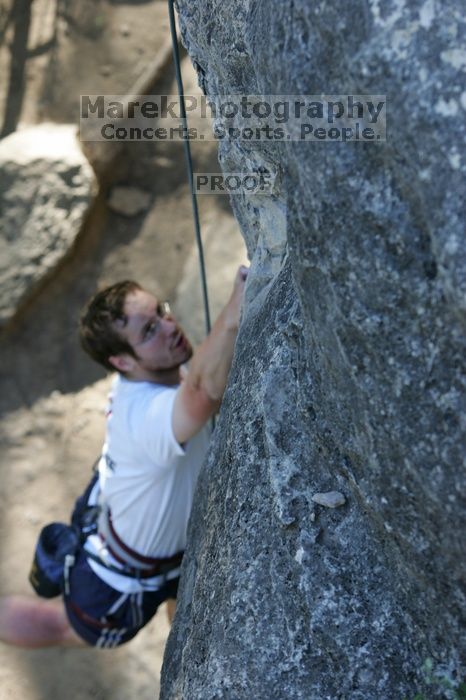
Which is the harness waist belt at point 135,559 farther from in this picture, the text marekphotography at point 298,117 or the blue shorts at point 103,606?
the text marekphotography at point 298,117

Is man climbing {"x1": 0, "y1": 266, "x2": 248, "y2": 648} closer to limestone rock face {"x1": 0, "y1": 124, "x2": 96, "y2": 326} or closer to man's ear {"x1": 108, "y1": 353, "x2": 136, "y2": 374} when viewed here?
man's ear {"x1": 108, "y1": 353, "x2": 136, "y2": 374}

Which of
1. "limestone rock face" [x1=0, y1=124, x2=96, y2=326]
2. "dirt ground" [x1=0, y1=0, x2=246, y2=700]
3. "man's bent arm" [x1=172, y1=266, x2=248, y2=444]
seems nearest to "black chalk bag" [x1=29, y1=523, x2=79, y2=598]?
"man's bent arm" [x1=172, y1=266, x2=248, y2=444]

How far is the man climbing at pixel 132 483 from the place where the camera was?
1692 mm

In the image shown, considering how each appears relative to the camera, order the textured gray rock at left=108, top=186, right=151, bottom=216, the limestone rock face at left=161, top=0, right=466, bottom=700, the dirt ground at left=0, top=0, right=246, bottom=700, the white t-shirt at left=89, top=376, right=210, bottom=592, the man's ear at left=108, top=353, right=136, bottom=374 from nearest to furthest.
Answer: the limestone rock face at left=161, top=0, right=466, bottom=700, the white t-shirt at left=89, top=376, right=210, bottom=592, the man's ear at left=108, top=353, right=136, bottom=374, the dirt ground at left=0, top=0, right=246, bottom=700, the textured gray rock at left=108, top=186, right=151, bottom=216

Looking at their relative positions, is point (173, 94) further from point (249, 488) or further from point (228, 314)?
point (249, 488)

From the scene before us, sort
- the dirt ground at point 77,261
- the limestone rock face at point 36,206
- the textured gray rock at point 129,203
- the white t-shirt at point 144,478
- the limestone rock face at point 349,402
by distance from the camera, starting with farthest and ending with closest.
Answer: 1. the textured gray rock at point 129,203
2. the limestone rock face at point 36,206
3. the dirt ground at point 77,261
4. the white t-shirt at point 144,478
5. the limestone rock face at point 349,402

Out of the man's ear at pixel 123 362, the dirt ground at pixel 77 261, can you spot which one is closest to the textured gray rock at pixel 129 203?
the dirt ground at pixel 77 261

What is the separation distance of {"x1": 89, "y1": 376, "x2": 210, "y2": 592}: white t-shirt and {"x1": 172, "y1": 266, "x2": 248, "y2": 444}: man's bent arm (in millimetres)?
97

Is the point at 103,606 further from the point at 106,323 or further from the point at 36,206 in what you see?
the point at 36,206

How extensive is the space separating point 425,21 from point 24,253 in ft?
8.24

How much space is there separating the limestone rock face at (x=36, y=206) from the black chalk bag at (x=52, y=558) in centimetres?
138

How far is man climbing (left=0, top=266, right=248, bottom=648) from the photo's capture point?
1.69 meters

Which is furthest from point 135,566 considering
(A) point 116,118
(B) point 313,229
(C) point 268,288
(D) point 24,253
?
(A) point 116,118

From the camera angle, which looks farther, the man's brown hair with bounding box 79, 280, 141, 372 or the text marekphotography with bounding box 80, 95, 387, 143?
the man's brown hair with bounding box 79, 280, 141, 372
